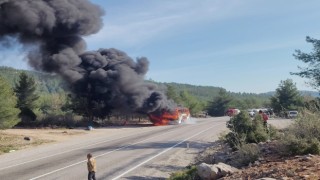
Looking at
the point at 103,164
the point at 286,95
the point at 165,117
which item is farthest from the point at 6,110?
the point at 286,95

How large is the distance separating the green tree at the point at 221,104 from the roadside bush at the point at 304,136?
3433 inches

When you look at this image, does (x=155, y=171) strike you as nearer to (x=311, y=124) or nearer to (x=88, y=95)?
(x=311, y=124)

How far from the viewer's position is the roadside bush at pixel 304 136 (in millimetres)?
9852

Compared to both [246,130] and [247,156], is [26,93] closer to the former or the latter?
[246,130]

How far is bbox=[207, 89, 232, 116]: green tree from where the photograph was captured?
323 feet

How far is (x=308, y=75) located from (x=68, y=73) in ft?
95.3

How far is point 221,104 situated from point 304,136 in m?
89.6

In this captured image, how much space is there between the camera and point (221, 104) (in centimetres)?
9944

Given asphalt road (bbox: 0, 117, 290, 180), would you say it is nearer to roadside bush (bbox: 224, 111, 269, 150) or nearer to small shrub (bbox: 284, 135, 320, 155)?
roadside bush (bbox: 224, 111, 269, 150)

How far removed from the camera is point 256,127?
16.2 metres

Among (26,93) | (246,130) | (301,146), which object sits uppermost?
(26,93)

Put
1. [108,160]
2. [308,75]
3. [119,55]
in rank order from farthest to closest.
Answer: [119,55] < [308,75] < [108,160]

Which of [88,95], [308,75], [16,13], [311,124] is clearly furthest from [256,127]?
[88,95]

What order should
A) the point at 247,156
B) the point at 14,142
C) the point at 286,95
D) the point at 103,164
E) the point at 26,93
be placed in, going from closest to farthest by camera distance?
1. the point at 247,156
2. the point at 103,164
3. the point at 14,142
4. the point at 26,93
5. the point at 286,95
